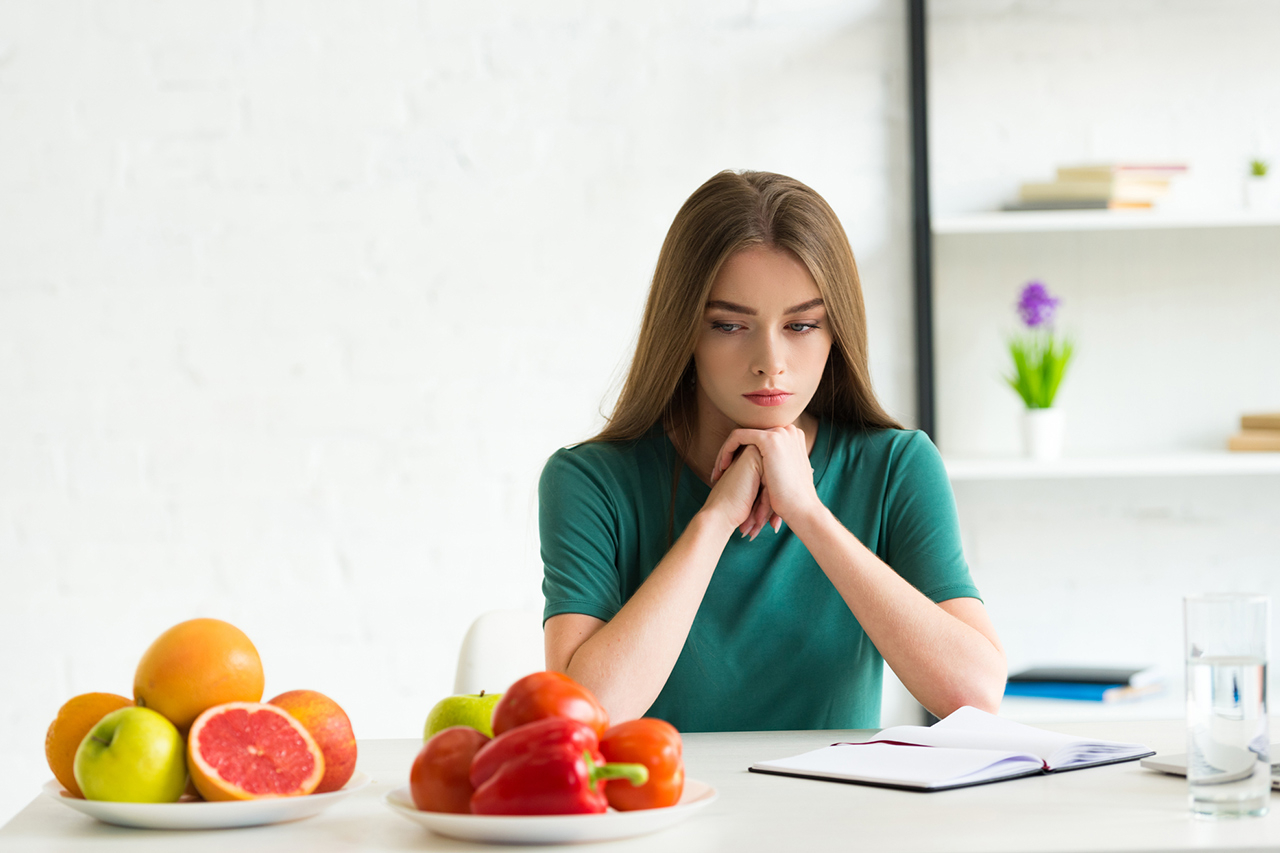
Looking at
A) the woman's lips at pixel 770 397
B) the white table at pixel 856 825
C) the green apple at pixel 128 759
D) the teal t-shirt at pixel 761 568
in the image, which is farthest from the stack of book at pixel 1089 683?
the green apple at pixel 128 759

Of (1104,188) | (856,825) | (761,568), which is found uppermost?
(1104,188)

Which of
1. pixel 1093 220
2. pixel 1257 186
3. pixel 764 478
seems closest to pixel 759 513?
pixel 764 478

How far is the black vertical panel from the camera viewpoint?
2324mm

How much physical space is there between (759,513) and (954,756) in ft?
1.71

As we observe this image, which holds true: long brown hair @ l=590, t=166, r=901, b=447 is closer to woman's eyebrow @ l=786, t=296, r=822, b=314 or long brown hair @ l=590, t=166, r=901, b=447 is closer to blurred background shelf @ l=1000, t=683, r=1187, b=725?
woman's eyebrow @ l=786, t=296, r=822, b=314

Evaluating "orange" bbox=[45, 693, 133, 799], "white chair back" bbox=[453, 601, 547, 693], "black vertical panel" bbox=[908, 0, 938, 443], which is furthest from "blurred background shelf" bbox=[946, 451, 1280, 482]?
"orange" bbox=[45, 693, 133, 799]

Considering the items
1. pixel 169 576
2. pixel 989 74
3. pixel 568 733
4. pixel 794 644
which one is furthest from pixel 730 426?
pixel 169 576

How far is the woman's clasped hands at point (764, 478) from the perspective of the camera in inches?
56.1

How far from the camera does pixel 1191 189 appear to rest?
7.88 ft

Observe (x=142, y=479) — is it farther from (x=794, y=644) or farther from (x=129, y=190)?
(x=794, y=644)

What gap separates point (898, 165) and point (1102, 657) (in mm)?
1044

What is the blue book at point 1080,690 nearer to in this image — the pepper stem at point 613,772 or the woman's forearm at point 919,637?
the woman's forearm at point 919,637

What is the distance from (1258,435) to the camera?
2.27 m

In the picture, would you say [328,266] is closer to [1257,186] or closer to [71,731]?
[71,731]
